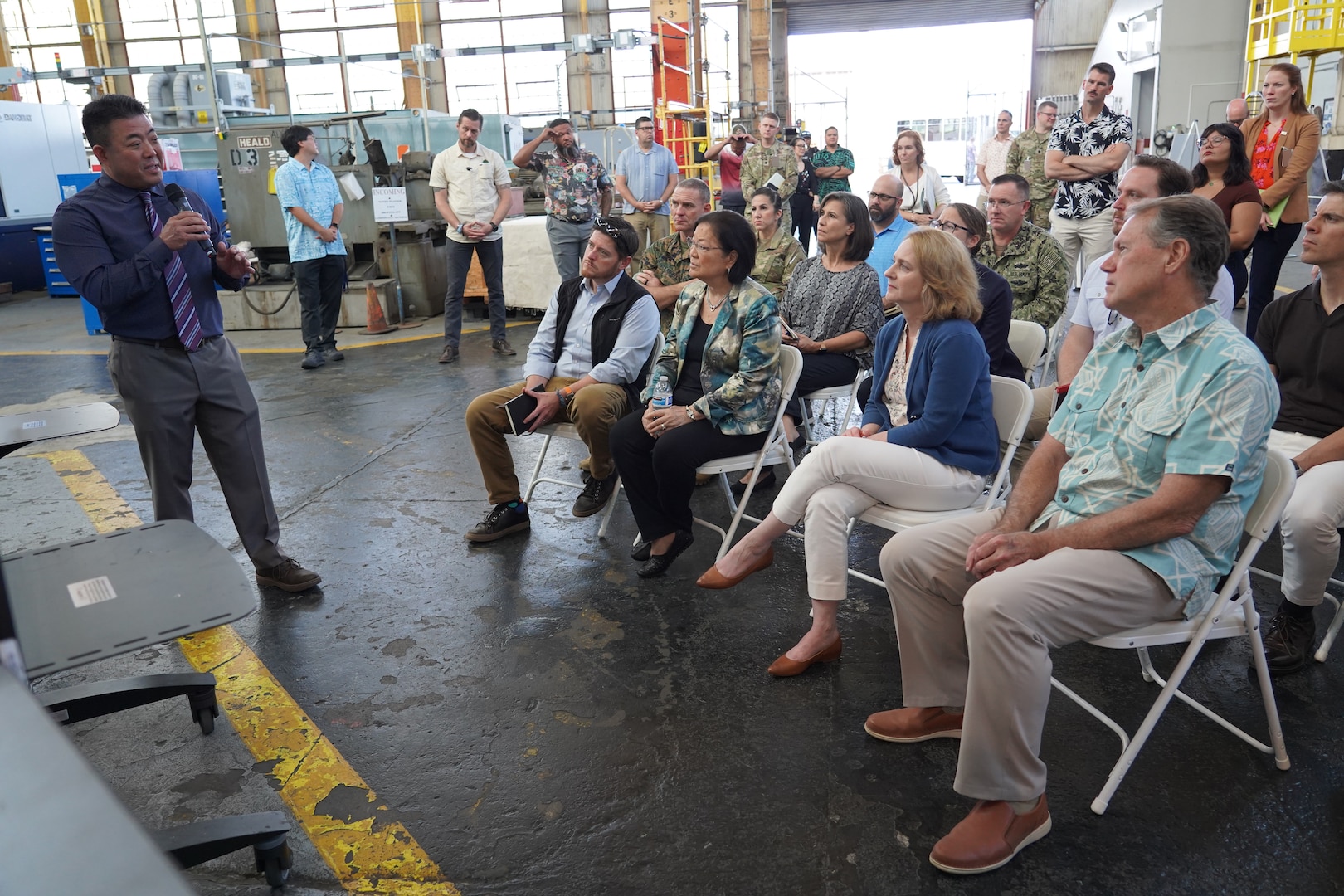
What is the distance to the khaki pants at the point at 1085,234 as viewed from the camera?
5.72 meters

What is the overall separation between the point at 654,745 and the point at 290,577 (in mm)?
1730

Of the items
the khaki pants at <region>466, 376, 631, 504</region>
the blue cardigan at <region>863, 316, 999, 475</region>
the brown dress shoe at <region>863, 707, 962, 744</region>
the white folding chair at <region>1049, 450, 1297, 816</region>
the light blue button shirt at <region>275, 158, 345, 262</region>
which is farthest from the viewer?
the light blue button shirt at <region>275, 158, 345, 262</region>

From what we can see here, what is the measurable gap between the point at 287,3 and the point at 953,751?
26.5 m

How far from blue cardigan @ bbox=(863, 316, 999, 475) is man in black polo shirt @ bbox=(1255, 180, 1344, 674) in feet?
2.64

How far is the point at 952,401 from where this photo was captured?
2766 mm

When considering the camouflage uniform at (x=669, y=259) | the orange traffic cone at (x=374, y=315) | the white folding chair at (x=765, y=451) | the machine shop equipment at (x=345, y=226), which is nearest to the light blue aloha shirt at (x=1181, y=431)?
the white folding chair at (x=765, y=451)

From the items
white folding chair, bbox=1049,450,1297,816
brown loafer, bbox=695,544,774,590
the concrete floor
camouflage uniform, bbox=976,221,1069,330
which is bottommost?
the concrete floor

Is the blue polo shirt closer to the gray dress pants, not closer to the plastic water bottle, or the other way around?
the plastic water bottle

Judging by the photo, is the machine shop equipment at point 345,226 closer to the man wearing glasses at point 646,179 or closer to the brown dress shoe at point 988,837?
the man wearing glasses at point 646,179

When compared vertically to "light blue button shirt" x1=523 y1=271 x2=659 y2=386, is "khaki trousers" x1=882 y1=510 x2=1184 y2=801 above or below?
below

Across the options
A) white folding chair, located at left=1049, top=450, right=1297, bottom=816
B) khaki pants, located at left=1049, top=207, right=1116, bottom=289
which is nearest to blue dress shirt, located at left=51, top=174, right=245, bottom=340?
white folding chair, located at left=1049, top=450, right=1297, bottom=816

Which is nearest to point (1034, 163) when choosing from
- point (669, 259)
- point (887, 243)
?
point (887, 243)

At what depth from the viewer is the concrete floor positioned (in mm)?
2021

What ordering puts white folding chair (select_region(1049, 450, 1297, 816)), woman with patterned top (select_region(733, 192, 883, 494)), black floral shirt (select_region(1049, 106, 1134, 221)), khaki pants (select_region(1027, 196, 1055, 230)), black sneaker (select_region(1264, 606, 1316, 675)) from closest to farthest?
white folding chair (select_region(1049, 450, 1297, 816)), black sneaker (select_region(1264, 606, 1316, 675)), woman with patterned top (select_region(733, 192, 883, 494)), black floral shirt (select_region(1049, 106, 1134, 221)), khaki pants (select_region(1027, 196, 1055, 230))
